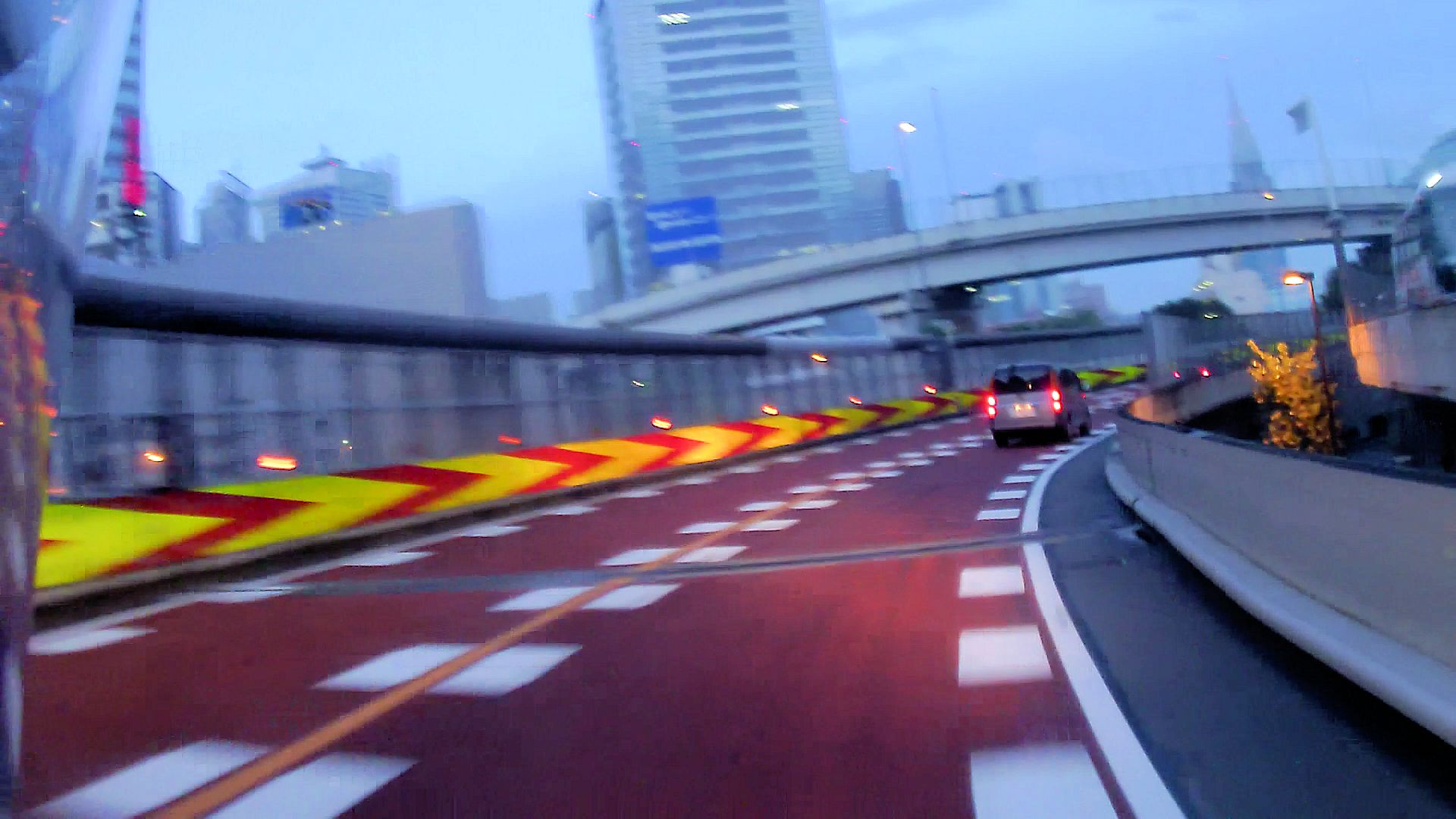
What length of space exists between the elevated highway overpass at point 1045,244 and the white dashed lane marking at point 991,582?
1699 inches

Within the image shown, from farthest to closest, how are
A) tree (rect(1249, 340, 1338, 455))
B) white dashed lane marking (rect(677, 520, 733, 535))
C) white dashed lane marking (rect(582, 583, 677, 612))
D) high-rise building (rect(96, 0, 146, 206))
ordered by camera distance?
tree (rect(1249, 340, 1338, 455)) → high-rise building (rect(96, 0, 146, 206)) → white dashed lane marking (rect(677, 520, 733, 535)) → white dashed lane marking (rect(582, 583, 677, 612))

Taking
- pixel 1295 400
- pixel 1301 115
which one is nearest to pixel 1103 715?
pixel 1295 400

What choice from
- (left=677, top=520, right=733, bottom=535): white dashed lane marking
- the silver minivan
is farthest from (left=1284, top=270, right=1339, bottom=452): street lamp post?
(left=677, top=520, right=733, bottom=535): white dashed lane marking

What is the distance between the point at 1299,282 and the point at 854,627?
22833 mm

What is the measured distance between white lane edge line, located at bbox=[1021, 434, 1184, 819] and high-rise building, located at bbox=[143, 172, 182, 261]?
24681 mm

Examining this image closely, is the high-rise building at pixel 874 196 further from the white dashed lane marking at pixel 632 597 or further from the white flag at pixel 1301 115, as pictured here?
the white dashed lane marking at pixel 632 597

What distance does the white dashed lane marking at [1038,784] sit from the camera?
441 centimetres

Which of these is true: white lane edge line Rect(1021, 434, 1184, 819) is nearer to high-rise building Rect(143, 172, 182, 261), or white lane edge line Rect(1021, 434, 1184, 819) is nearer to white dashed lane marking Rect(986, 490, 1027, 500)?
white dashed lane marking Rect(986, 490, 1027, 500)

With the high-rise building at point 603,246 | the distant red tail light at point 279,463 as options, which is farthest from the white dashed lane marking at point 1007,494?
the high-rise building at point 603,246

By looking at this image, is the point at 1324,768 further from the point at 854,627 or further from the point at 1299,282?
the point at 1299,282

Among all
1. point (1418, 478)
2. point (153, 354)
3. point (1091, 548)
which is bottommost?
point (1091, 548)

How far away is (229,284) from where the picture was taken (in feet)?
109

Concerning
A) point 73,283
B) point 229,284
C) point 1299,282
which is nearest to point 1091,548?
point 73,283

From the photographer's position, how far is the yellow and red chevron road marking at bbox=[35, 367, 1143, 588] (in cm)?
1132
